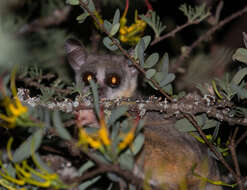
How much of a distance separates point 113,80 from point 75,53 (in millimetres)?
529

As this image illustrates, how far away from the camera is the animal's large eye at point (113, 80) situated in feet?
10.5

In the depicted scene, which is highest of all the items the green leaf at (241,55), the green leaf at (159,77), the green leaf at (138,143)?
the green leaf at (159,77)

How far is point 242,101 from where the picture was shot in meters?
1.39

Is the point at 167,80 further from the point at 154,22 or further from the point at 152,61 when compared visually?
the point at 154,22

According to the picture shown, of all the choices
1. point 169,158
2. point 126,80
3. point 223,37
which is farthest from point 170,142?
point 223,37

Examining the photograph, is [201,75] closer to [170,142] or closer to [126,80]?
[126,80]

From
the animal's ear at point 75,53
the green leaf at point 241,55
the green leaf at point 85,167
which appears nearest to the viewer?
the green leaf at point 85,167

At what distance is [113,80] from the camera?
10.6ft

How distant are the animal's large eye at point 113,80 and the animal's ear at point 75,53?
394 millimetres

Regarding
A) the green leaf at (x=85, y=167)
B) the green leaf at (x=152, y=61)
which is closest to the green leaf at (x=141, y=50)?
the green leaf at (x=152, y=61)

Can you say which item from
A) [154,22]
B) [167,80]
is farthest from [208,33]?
[167,80]

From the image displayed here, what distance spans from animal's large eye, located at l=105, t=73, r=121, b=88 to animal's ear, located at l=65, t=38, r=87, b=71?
0.39 metres

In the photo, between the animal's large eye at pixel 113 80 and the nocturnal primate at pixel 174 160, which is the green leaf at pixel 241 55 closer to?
the nocturnal primate at pixel 174 160

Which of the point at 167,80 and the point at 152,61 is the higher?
the point at 152,61
